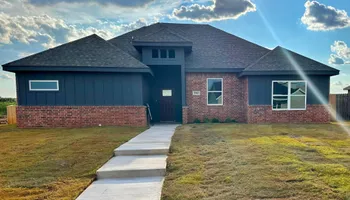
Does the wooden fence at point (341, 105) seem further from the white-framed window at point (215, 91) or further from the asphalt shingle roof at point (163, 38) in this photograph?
the asphalt shingle roof at point (163, 38)

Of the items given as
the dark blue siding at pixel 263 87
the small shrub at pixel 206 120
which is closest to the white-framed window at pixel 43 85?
the small shrub at pixel 206 120

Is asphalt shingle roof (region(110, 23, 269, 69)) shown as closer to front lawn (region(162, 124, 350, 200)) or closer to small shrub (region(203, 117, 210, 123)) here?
small shrub (region(203, 117, 210, 123))

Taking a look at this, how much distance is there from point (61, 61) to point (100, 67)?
194cm

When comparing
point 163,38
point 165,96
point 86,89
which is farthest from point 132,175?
point 165,96

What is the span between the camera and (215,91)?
1160 centimetres

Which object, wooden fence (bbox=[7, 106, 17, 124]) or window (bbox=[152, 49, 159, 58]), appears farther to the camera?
wooden fence (bbox=[7, 106, 17, 124])

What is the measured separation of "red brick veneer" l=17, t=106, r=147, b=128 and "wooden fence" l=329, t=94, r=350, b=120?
41.8ft

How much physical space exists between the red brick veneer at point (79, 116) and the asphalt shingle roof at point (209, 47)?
384 centimetres

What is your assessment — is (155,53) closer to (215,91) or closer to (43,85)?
(215,91)

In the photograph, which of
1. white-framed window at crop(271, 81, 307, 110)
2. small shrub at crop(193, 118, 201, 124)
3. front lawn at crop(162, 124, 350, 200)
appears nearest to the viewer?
front lawn at crop(162, 124, 350, 200)

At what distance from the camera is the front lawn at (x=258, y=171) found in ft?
9.72

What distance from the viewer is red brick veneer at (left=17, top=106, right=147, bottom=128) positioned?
9.69 m

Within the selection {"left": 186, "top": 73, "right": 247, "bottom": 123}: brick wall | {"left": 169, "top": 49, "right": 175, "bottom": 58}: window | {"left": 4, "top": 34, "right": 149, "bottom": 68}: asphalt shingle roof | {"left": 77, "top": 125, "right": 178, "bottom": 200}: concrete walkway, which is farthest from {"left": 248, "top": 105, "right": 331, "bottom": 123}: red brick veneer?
{"left": 77, "top": 125, "right": 178, "bottom": 200}: concrete walkway

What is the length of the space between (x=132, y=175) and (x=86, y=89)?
23.4ft
